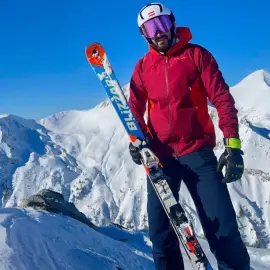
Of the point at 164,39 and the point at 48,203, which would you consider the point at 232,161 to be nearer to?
the point at 164,39

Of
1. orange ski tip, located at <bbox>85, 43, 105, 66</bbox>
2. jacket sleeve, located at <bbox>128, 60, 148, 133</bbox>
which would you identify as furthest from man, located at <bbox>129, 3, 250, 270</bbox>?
orange ski tip, located at <bbox>85, 43, 105, 66</bbox>

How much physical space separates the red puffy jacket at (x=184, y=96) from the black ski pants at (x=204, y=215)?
0.84 ft

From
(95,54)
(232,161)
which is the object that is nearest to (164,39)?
(95,54)

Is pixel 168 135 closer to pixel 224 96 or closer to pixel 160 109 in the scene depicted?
pixel 160 109

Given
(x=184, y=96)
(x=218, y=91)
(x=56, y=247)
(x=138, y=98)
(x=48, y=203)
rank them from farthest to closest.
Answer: (x=48, y=203) < (x=56, y=247) < (x=138, y=98) < (x=184, y=96) < (x=218, y=91)

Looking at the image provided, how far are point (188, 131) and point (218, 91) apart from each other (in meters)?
0.79

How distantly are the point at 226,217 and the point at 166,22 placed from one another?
10.4 feet

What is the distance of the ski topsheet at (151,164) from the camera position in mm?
6375

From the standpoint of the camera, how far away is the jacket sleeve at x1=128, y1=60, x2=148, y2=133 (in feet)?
23.8

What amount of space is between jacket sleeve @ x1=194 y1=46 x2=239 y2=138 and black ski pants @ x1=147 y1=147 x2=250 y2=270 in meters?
0.61

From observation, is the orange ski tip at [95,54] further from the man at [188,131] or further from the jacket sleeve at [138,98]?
the man at [188,131]

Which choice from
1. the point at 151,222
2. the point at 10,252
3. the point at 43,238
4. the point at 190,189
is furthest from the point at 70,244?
the point at 190,189

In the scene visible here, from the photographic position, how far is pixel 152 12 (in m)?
6.85

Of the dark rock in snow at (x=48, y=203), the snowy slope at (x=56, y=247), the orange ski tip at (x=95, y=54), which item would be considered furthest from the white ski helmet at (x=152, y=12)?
the dark rock in snow at (x=48, y=203)
